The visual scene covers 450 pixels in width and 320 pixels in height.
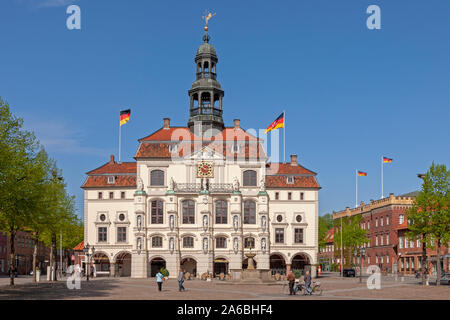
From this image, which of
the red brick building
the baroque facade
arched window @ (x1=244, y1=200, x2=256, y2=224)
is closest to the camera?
the baroque facade

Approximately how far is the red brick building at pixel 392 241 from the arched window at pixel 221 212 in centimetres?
3039

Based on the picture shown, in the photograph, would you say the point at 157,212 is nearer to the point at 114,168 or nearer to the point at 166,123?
the point at 114,168

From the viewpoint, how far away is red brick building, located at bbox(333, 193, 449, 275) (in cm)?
9044

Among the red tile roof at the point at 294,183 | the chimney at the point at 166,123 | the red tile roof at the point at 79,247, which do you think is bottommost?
the red tile roof at the point at 79,247

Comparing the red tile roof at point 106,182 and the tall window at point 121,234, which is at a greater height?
the red tile roof at point 106,182

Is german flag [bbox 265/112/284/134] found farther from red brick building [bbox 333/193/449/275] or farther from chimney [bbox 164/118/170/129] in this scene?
red brick building [bbox 333/193/449/275]

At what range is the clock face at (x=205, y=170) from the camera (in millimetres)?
77625

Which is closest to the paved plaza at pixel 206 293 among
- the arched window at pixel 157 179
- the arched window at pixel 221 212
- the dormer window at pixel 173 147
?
the arched window at pixel 221 212

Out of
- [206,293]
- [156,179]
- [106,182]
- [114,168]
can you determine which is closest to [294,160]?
[156,179]

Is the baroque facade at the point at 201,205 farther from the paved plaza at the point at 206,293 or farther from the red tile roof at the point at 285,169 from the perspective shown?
the paved plaza at the point at 206,293

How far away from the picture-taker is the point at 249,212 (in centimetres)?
7819

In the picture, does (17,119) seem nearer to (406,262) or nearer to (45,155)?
(45,155)

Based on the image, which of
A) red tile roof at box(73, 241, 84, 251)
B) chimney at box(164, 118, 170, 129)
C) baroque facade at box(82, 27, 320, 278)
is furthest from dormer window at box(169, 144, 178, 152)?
red tile roof at box(73, 241, 84, 251)

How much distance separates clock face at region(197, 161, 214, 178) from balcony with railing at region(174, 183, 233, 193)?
1184 mm
